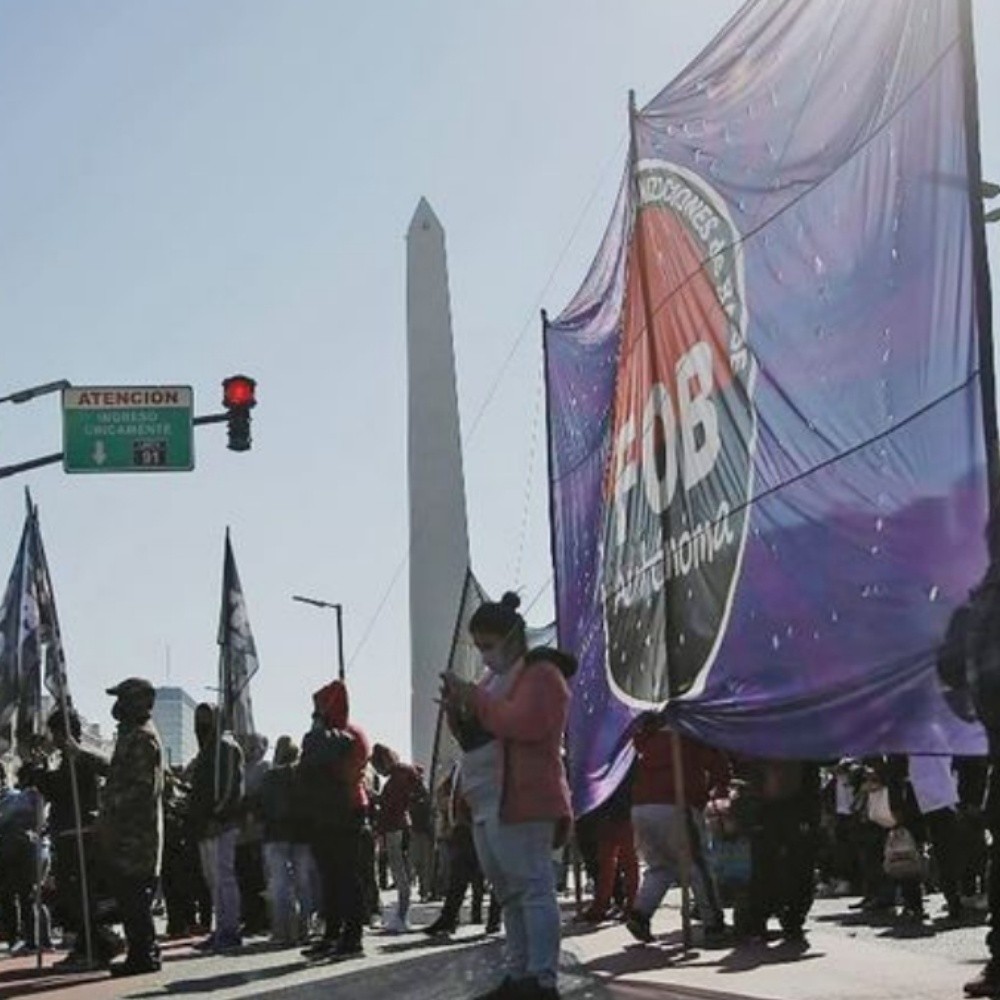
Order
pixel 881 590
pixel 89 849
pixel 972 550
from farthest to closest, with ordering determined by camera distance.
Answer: pixel 89 849, pixel 881 590, pixel 972 550

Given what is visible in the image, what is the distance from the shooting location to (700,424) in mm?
7742

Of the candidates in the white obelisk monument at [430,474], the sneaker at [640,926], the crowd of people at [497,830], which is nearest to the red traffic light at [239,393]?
Result: the crowd of people at [497,830]

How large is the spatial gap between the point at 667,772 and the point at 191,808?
3.61 metres

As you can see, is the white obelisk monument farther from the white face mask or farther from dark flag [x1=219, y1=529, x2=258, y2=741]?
the white face mask

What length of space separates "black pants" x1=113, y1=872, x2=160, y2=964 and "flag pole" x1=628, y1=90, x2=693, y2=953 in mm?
2899

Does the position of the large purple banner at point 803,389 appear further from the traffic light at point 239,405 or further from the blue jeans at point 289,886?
the traffic light at point 239,405

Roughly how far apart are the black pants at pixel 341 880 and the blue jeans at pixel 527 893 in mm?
3760

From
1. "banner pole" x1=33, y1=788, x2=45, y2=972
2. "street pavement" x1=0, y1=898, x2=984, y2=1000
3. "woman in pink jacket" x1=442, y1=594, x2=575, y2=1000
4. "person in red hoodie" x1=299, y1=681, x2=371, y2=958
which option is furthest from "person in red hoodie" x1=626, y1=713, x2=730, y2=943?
"banner pole" x1=33, y1=788, x2=45, y2=972

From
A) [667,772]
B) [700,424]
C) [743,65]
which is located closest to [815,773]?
[667,772]

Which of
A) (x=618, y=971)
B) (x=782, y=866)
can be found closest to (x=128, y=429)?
(x=782, y=866)

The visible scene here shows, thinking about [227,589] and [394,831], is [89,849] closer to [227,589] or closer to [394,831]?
[394,831]

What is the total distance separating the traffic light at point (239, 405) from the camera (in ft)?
61.3

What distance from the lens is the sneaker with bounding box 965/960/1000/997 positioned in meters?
5.64

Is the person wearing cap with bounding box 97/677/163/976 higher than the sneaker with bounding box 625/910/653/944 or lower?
higher
